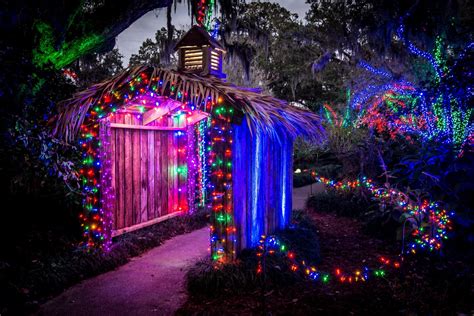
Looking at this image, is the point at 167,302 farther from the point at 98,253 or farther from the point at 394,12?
the point at 394,12

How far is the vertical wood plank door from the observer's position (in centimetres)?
659

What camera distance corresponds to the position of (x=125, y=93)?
5555mm

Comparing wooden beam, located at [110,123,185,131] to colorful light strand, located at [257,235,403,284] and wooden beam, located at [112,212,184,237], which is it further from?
colorful light strand, located at [257,235,403,284]

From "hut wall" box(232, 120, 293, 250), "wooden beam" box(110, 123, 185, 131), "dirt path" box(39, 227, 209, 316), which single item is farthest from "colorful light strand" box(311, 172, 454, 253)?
"wooden beam" box(110, 123, 185, 131)

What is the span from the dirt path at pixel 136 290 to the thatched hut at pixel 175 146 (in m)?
0.70

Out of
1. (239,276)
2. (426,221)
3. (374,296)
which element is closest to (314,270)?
(374,296)

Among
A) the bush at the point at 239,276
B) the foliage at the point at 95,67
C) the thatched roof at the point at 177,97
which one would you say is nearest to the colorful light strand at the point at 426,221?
the bush at the point at 239,276

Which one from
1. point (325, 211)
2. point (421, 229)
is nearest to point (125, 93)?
point (421, 229)

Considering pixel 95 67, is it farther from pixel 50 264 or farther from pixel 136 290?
pixel 136 290

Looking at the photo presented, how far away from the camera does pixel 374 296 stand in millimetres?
4832

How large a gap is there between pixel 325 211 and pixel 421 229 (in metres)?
4.62

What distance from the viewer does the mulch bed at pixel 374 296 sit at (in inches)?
171

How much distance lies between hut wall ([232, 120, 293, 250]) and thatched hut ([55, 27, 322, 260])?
2 cm

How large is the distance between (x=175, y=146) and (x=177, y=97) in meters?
3.22
